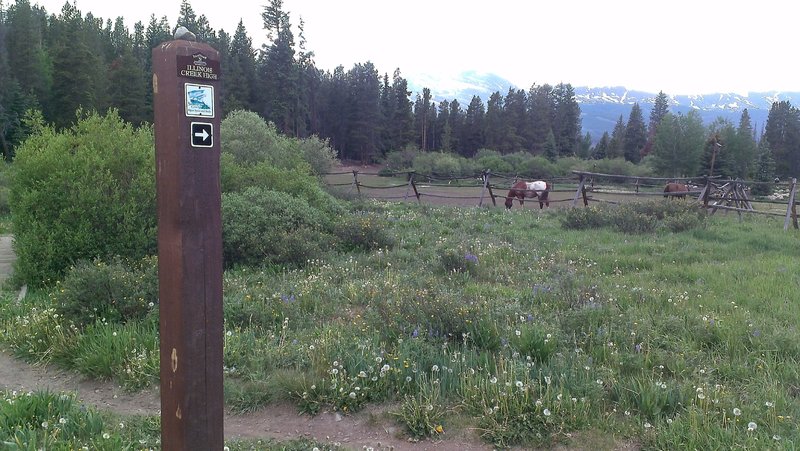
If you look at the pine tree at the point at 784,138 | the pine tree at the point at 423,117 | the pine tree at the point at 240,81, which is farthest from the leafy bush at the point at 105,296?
the pine tree at the point at 784,138

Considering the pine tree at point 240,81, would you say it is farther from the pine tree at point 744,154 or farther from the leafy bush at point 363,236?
the pine tree at point 744,154

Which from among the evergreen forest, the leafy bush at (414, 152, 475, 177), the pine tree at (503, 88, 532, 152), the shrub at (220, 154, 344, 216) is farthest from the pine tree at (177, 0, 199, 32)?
the shrub at (220, 154, 344, 216)

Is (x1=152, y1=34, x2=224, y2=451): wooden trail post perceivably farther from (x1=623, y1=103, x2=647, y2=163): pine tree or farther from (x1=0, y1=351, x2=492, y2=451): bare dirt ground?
(x1=623, y1=103, x2=647, y2=163): pine tree

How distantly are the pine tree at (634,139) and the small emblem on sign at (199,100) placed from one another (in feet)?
296

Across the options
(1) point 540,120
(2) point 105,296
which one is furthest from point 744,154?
(2) point 105,296

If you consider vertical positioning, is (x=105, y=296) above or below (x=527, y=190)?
below

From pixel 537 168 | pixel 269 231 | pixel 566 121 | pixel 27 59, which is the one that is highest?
pixel 27 59

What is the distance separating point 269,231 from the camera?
10.1 meters

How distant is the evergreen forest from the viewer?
4950 cm

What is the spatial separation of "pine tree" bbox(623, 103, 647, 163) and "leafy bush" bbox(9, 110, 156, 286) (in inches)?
3365

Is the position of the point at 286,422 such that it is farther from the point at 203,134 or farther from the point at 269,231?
the point at 269,231

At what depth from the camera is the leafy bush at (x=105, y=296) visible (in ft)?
20.8

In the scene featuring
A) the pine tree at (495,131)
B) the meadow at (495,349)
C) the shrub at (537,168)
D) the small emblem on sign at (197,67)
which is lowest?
the meadow at (495,349)

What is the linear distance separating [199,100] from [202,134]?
14 cm
